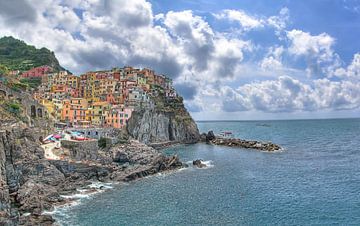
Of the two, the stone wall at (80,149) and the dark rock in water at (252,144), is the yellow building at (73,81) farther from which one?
the stone wall at (80,149)

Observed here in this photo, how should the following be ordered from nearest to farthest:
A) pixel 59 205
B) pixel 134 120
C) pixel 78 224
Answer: pixel 78 224 < pixel 59 205 < pixel 134 120

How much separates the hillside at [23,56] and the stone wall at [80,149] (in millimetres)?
97864

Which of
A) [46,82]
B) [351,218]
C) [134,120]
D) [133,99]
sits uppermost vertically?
[46,82]

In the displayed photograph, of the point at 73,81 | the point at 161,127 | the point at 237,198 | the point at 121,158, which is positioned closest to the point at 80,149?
the point at 121,158

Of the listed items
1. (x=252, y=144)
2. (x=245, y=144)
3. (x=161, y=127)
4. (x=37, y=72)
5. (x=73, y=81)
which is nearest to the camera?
(x=252, y=144)

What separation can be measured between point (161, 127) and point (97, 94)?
26.7 m

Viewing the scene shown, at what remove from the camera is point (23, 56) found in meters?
170

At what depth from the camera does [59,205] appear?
46375 mm

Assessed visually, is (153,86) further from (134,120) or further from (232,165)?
(232,165)

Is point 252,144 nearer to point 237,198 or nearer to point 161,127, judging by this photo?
point 161,127

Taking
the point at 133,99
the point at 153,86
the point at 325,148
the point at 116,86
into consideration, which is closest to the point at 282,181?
the point at 325,148

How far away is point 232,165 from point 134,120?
39.5 m

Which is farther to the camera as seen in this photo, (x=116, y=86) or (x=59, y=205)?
(x=116, y=86)

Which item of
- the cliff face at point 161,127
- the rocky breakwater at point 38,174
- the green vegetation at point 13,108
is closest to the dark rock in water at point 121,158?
the rocky breakwater at point 38,174
